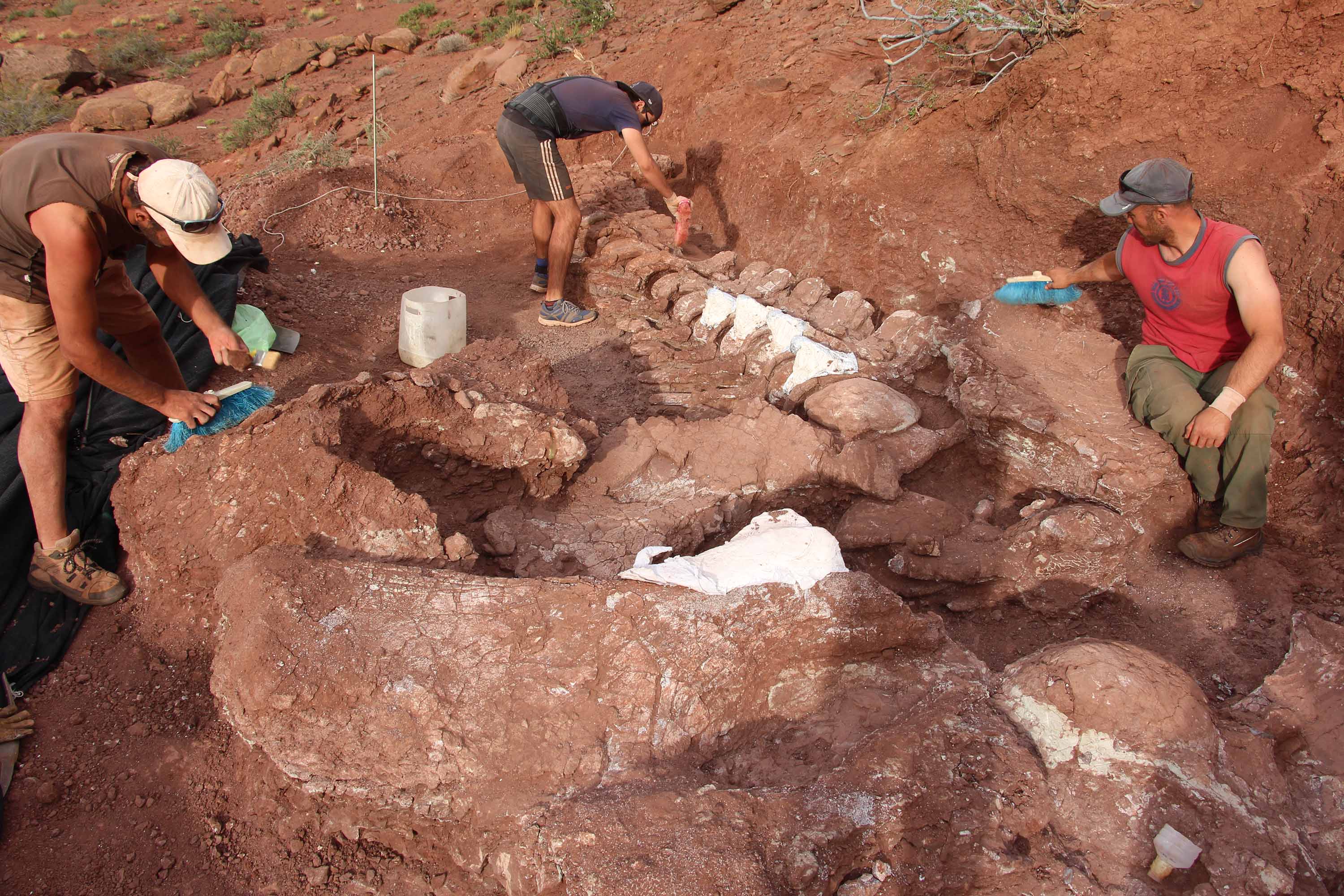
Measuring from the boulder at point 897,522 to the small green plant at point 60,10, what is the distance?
929 inches

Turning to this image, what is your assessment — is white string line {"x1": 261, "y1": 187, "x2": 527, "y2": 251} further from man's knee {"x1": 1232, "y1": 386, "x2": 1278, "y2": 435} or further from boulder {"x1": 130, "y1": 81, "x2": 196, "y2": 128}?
boulder {"x1": 130, "y1": 81, "x2": 196, "y2": 128}

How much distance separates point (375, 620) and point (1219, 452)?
3.22 m

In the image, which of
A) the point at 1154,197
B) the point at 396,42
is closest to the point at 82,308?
the point at 1154,197

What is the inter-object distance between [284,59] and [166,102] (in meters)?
2.06

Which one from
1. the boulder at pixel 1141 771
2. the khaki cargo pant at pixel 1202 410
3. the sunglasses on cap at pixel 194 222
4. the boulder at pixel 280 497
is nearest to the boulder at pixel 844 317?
the khaki cargo pant at pixel 1202 410

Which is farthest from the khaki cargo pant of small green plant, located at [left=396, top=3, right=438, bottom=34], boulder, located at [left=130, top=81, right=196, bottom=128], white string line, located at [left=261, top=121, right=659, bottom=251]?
boulder, located at [left=130, top=81, right=196, bottom=128]

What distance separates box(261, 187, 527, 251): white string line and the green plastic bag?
2.07 meters

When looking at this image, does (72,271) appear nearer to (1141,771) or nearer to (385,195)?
(1141,771)

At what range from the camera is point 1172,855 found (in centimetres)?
164

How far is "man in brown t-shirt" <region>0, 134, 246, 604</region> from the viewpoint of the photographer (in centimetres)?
240

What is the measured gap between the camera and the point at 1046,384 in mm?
3432

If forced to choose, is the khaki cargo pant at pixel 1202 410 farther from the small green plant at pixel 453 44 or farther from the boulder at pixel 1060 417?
the small green plant at pixel 453 44

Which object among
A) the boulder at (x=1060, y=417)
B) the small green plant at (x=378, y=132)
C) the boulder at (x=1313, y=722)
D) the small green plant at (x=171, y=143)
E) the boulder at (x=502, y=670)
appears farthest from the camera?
the small green plant at (x=171, y=143)

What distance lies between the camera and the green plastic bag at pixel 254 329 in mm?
4074
